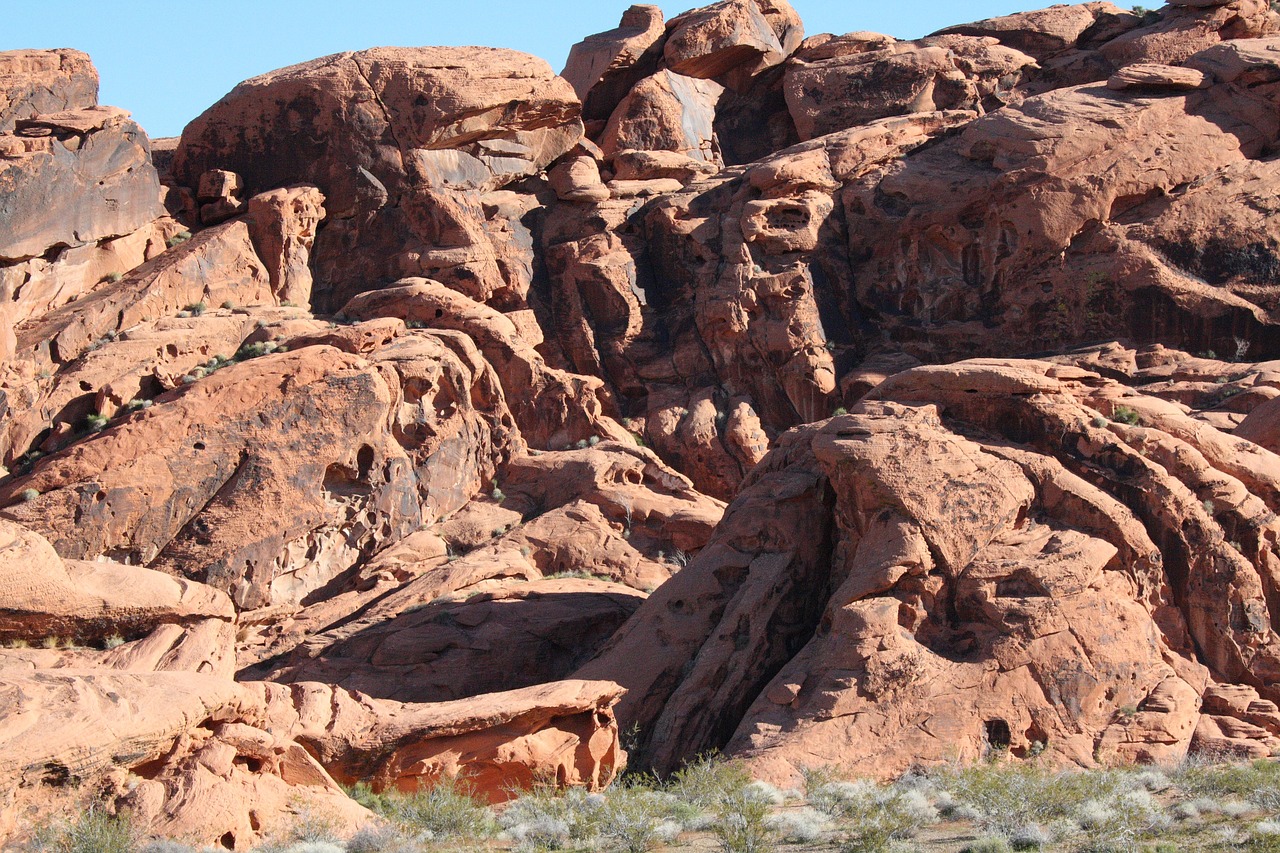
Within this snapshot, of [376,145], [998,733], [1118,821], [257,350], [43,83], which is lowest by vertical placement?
[998,733]

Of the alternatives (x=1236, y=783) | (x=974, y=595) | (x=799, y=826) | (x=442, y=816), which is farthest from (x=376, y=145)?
(x=1236, y=783)

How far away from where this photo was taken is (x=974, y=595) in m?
17.9

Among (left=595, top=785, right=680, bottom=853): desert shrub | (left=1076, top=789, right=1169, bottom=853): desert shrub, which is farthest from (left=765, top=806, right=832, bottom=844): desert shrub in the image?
(left=1076, top=789, right=1169, bottom=853): desert shrub

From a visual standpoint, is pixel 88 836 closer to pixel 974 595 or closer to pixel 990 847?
pixel 990 847

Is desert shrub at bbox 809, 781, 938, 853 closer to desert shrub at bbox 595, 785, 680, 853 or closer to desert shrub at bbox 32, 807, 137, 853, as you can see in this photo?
desert shrub at bbox 595, 785, 680, 853

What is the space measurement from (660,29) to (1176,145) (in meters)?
16.8

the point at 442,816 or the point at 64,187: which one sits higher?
the point at 64,187

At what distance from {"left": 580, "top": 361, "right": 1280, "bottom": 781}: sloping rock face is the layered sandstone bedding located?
0.06 metres

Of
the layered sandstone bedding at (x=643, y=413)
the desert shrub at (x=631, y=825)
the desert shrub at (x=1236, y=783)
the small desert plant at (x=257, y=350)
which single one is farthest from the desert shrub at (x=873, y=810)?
the small desert plant at (x=257, y=350)

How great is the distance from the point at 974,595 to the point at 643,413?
14.3 meters

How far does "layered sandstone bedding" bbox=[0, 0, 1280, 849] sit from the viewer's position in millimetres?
17250

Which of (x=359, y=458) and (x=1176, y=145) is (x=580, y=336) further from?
(x=1176, y=145)

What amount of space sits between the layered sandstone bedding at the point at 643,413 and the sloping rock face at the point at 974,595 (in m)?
0.06

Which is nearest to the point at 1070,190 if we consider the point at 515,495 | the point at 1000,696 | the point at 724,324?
the point at 724,324
